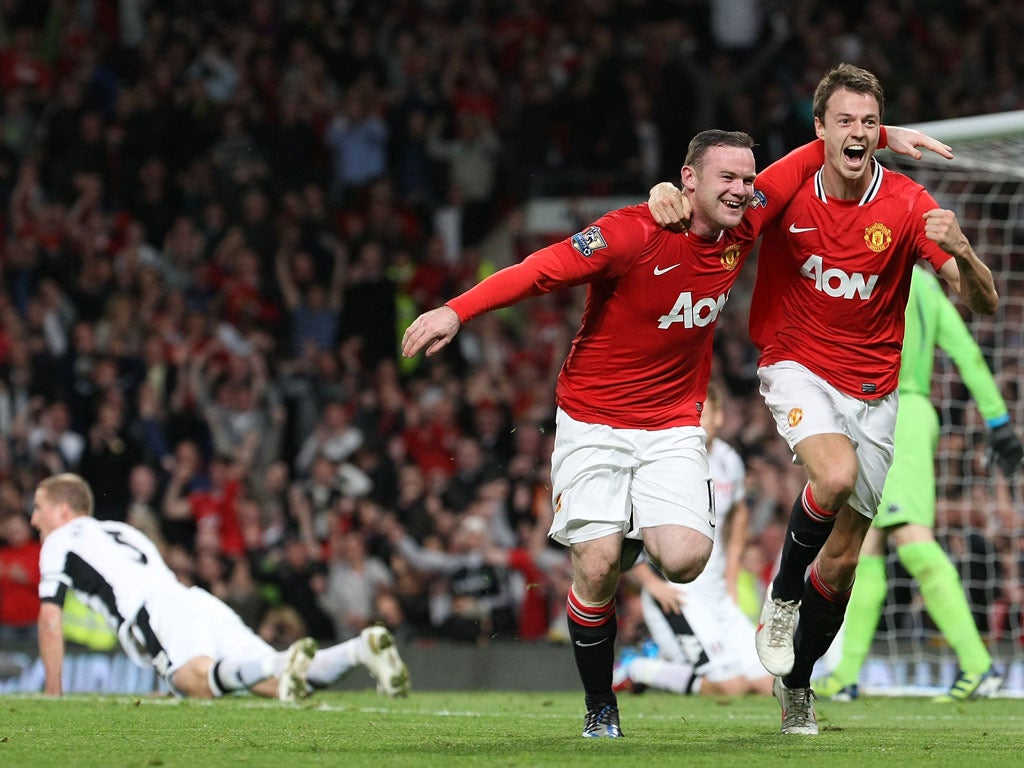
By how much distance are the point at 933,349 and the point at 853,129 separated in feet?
11.1

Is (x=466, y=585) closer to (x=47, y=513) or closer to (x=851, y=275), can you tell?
(x=47, y=513)

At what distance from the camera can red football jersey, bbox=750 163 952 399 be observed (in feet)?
22.1

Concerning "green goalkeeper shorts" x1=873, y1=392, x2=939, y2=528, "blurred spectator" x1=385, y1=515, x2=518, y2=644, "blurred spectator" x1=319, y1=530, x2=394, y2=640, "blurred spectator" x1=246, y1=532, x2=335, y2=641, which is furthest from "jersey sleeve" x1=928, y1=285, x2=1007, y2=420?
"blurred spectator" x1=246, y1=532, x2=335, y2=641

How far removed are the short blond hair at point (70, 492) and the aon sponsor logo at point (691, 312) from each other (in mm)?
4287

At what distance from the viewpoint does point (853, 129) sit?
6.69 metres

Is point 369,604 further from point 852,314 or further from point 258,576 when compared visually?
point 852,314

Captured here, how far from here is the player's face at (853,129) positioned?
6.69 m

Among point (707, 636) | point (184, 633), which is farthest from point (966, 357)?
point (184, 633)

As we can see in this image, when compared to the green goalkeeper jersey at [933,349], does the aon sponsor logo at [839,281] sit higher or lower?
lower

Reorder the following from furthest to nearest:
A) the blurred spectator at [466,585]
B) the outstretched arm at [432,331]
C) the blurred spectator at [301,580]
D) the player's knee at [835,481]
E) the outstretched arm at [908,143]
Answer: the blurred spectator at [301,580]
the blurred spectator at [466,585]
the outstretched arm at [908,143]
the player's knee at [835,481]
the outstretched arm at [432,331]

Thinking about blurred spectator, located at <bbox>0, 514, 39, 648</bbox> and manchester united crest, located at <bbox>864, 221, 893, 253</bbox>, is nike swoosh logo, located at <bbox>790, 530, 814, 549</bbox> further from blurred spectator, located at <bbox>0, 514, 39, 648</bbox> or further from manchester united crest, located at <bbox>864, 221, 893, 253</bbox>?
blurred spectator, located at <bbox>0, 514, 39, 648</bbox>

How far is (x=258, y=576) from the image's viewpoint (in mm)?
14078

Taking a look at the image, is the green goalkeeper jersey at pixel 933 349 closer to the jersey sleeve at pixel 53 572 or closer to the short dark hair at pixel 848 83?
the short dark hair at pixel 848 83

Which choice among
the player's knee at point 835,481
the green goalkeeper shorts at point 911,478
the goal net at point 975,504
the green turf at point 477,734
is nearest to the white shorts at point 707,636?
the green turf at point 477,734
